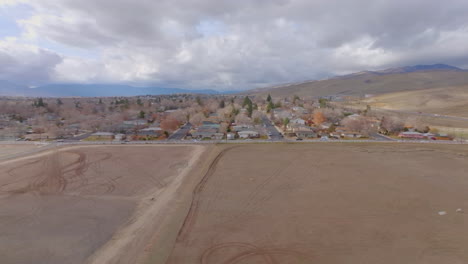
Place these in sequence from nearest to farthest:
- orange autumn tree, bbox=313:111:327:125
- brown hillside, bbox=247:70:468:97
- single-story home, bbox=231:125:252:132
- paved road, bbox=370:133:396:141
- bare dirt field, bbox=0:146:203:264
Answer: bare dirt field, bbox=0:146:203:264 < paved road, bbox=370:133:396:141 < single-story home, bbox=231:125:252:132 < orange autumn tree, bbox=313:111:327:125 < brown hillside, bbox=247:70:468:97

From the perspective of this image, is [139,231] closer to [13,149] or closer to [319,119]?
[13,149]

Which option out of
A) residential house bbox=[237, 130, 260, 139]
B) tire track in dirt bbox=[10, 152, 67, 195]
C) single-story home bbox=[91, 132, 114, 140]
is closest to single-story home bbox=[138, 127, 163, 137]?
single-story home bbox=[91, 132, 114, 140]

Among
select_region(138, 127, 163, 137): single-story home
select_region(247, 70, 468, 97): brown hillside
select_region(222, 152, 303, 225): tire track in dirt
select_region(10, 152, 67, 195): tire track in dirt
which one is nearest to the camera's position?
select_region(222, 152, 303, 225): tire track in dirt

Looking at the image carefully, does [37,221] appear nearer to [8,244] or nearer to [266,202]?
[8,244]

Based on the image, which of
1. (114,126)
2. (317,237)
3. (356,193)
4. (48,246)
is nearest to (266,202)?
(317,237)

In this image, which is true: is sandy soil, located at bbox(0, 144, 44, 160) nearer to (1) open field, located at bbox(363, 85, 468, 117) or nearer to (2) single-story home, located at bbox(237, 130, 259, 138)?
(2) single-story home, located at bbox(237, 130, 259, 138)

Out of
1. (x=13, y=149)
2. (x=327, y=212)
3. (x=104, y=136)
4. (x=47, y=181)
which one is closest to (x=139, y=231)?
(x=327, y=212)
